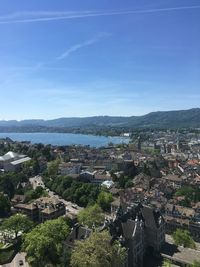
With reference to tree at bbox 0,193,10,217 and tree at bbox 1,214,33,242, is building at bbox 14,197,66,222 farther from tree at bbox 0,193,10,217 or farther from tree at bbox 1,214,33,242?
tree at bbox 1,214,33,242

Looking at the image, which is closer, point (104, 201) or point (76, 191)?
point (104, 201)

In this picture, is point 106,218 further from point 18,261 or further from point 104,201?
point 104,201

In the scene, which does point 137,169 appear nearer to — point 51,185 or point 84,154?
point 51,185

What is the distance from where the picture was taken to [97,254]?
31.1 m

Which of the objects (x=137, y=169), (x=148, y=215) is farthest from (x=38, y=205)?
(x=137, y=169)

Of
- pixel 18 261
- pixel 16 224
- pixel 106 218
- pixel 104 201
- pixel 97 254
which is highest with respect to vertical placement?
pixel 97 254

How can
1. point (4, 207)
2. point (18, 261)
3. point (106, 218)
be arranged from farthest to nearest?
point (4, 207)
point (106, 218)
point (18, 261)

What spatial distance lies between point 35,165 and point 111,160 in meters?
29.2

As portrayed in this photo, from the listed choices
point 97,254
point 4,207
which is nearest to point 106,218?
point 97,254

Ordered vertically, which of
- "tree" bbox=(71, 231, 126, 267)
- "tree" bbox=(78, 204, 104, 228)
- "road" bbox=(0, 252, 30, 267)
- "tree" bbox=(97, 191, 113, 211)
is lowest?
"road" bbox=(0, 252, 30, 267)

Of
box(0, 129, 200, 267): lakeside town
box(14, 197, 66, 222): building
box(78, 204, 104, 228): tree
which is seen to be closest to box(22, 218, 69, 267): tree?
box(0, 129, 200, 267): lakeside town

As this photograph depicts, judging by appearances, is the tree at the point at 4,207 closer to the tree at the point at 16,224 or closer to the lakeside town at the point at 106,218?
the lakeside town at the point at 106,218

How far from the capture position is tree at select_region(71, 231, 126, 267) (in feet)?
101

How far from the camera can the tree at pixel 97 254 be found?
101 feet
